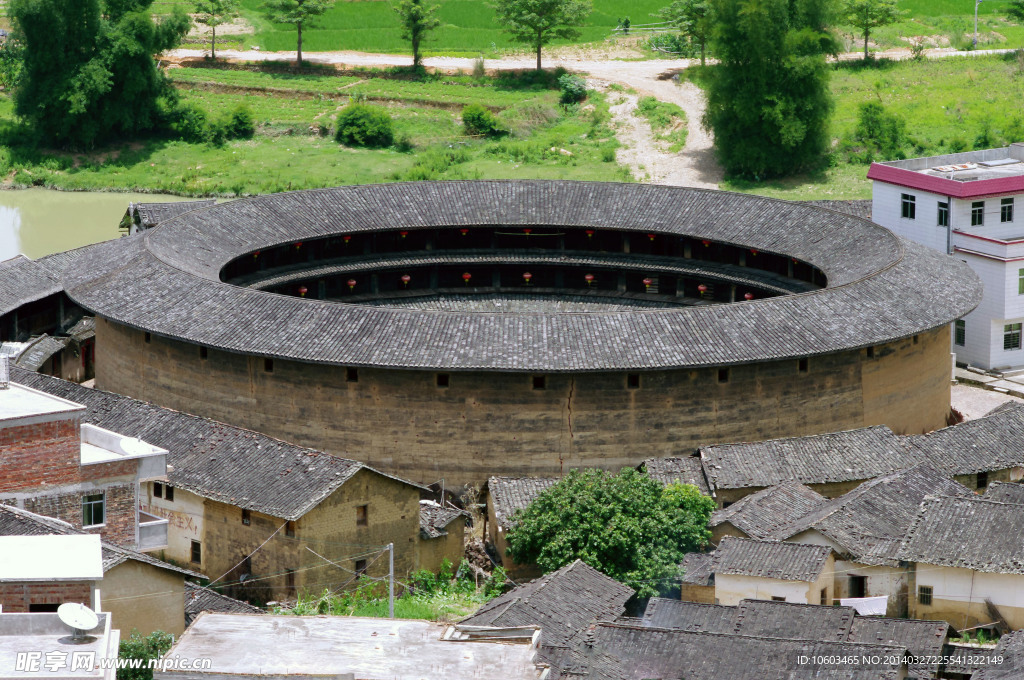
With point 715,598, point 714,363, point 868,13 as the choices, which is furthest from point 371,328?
point 868,13

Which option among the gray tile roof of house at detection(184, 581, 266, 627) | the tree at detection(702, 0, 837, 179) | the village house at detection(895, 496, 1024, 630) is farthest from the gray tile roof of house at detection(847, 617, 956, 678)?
the tree at detection(702, 0, 837, 179)

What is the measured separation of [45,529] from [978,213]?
3825 centimetres

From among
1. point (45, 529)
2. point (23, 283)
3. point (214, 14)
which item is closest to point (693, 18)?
point (214, 14)

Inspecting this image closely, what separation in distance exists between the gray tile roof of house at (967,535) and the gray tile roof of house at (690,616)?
185 inches

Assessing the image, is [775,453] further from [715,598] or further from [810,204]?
[810,204]

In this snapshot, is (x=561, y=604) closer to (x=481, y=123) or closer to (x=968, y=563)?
(x=968, y=563)

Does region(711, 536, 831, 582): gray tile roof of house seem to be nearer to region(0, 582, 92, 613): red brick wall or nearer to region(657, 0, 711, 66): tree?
region(0, 582, 92, 613): red brick wall

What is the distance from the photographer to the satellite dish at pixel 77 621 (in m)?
24.3

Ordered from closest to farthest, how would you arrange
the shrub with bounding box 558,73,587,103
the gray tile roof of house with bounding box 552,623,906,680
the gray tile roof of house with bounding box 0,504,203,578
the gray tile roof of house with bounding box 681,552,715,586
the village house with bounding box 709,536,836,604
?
1. the gray tile roof of house with bounding box 552,623,906,680
2. the gray tile roof of house with bounding box 0,504,203,578
3. the village house with bounding box 709,536,836,604
4. the gray tile roof of house with bounding box 681,552,715,586
5. the shrub with bounding box 558,73,587,103

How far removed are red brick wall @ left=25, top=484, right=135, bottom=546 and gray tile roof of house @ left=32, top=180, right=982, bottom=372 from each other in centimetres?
949

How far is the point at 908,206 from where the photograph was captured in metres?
61.9

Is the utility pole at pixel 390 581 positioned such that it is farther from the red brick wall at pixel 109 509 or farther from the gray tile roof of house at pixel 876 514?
the gray tile roof of house at pixel 876 514

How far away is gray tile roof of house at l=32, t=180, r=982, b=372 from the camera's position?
148 ft
